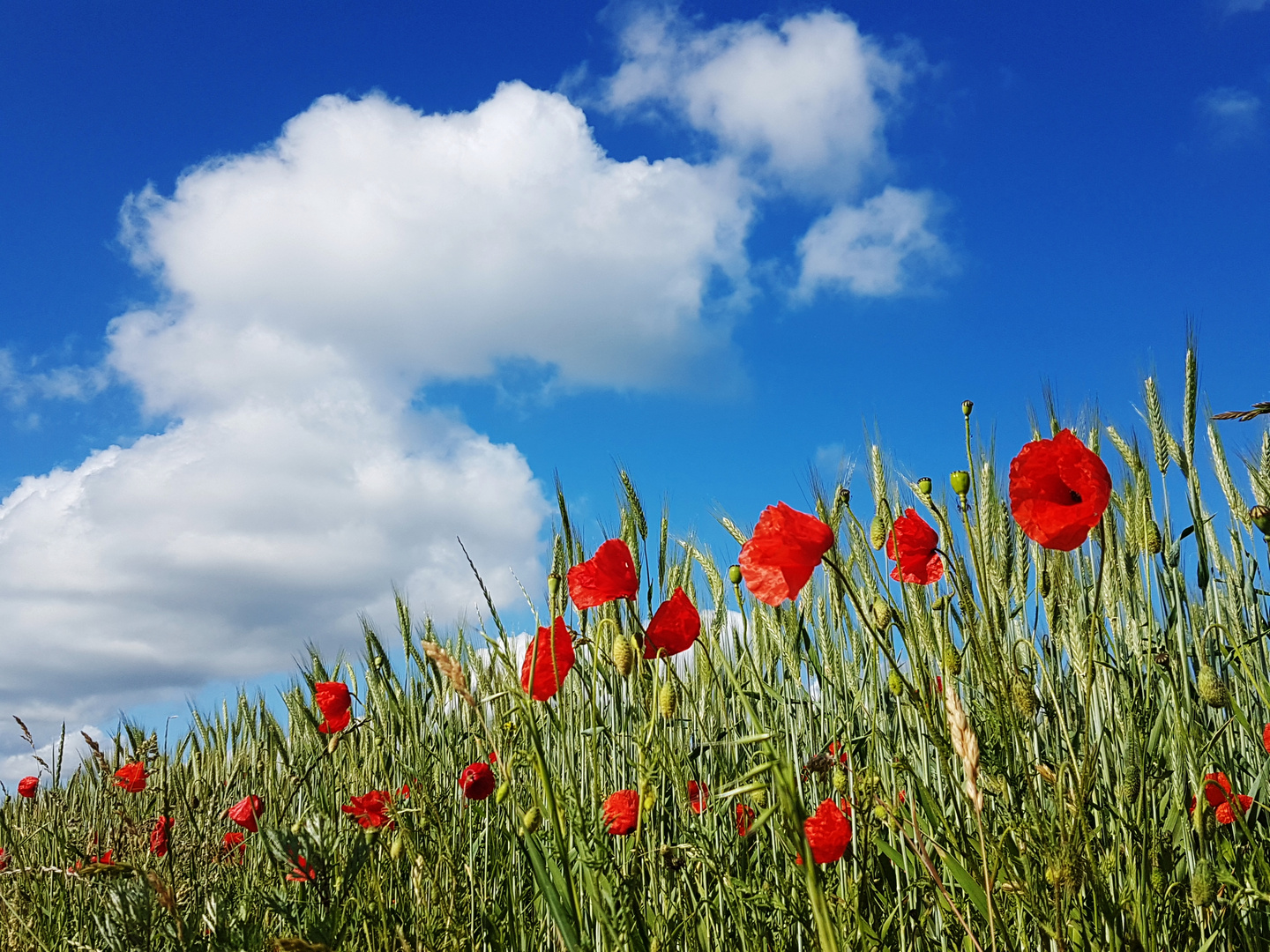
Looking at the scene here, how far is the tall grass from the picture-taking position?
3.50 ft

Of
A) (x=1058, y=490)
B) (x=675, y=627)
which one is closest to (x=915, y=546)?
(x=1058, y=490)

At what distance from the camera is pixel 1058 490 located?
1202 millimetres

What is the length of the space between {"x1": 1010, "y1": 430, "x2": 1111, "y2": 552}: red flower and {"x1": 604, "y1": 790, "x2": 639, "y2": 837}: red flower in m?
0.78

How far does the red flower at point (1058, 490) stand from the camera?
1145mm

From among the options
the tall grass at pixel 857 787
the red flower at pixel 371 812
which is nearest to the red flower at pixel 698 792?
the tall grass at pixel 857 787

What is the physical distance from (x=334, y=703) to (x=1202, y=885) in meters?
1.88

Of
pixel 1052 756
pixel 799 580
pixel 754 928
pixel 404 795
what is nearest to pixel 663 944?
pixel 754 928

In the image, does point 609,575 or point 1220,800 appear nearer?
point 609,575

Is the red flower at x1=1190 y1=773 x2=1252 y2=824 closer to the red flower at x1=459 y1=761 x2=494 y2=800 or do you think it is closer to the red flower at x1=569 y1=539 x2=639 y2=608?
the red flower at x1=569 y1=539 x2=639 y2=608

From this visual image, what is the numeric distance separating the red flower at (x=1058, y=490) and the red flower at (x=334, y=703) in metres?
1.75

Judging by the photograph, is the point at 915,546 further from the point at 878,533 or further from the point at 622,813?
→ the point at 622,813

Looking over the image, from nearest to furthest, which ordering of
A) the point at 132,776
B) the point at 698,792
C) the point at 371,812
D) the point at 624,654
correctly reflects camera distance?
1. the point at 624,654
2. the point at 371,812
3. the point at 698,792
4. the point at 132,776

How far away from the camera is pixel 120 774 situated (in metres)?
2.77

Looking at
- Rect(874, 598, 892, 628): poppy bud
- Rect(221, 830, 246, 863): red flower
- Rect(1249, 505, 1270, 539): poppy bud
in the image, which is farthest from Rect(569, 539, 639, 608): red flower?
Rect(221, 830, 246, 863): red flower
